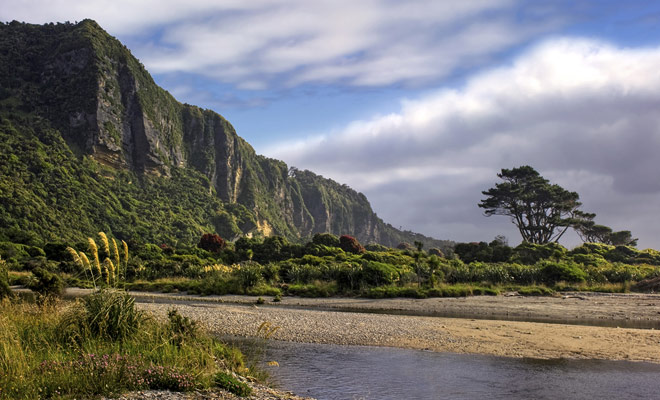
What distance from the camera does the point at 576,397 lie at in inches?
500

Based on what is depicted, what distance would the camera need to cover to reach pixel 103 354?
428 inches

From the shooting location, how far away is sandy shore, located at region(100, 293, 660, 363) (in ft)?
64.4

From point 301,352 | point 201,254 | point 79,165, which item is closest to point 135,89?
point 79,165

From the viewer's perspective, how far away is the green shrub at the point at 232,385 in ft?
35.7

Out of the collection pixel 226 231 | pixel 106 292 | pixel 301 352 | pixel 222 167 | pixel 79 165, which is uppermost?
pixel 222 167

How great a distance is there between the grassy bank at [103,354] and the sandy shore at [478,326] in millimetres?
3116

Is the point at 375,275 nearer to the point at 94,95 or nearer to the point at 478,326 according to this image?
the point at 478,326

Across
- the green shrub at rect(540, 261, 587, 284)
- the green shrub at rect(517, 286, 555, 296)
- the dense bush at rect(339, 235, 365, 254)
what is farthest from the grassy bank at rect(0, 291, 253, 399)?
the dense bush at rect(339, 235, 365, 254)

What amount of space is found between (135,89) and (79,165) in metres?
45.2

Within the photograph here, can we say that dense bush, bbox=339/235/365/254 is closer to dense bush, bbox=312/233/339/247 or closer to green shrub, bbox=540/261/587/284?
dense bush, bbox=312/233/339/247

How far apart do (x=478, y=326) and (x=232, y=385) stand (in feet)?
55.5

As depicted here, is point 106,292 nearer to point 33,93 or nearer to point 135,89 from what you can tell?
point 33,93

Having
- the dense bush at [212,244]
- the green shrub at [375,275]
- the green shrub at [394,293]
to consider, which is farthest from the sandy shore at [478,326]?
the dense bush at [212,244]

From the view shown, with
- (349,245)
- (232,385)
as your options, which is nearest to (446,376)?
(232,385)
